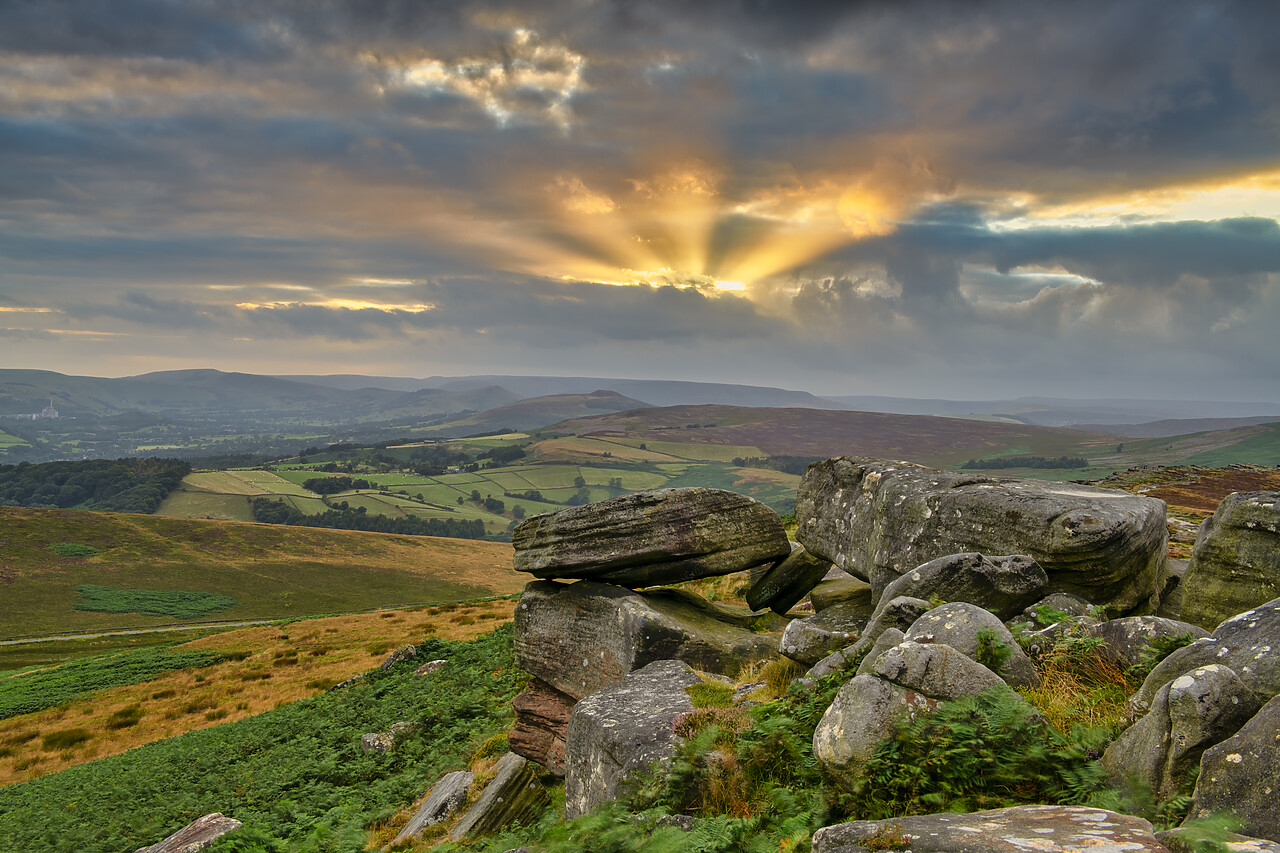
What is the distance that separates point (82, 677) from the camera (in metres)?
50.8

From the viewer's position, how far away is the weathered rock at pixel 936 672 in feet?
26.6

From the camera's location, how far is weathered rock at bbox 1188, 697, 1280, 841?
5.50 meters

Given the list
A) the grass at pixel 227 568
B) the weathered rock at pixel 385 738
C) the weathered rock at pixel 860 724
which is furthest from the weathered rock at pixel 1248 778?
the grass at pixel 227 568

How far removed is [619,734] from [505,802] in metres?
5.87

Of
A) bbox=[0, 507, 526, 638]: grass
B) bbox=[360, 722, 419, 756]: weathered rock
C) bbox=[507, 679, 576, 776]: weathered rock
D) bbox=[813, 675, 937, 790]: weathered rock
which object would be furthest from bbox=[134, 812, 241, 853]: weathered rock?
bbox=[0, 507, 526, 638]: grass

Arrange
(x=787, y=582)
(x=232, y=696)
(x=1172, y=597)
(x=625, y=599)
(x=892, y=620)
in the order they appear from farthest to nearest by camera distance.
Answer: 1. (x=232, y=696)
2. (x=787, y=582)
3. (x=625, y=599)
4. (x=1172, y=597)
5. (x=892, y=620)

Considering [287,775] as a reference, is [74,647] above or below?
below

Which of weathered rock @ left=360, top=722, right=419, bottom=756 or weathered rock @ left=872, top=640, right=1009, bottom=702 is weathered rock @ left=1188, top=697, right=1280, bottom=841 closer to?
weathered rock @ left=872, top=640, right=1009, bottom=702

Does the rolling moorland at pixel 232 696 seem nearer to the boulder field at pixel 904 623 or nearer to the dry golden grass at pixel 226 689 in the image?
the dry golden grass at pixel 226 689

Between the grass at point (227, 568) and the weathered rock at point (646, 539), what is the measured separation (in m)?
97.1

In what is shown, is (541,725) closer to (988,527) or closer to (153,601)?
(988,527)

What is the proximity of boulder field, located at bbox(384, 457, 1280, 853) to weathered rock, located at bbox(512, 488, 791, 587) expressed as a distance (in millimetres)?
67

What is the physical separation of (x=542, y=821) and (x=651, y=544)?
7.71 meters

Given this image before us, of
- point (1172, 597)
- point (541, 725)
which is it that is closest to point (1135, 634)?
point (1172, 597)
